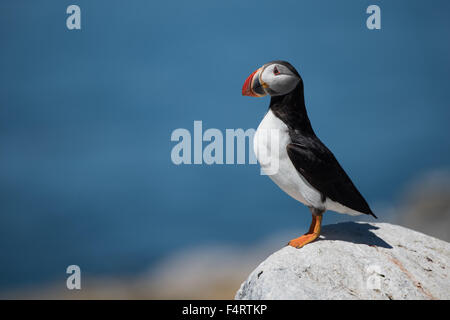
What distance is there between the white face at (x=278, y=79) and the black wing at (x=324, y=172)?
51 centimetres

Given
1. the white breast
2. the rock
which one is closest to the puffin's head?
the white breast

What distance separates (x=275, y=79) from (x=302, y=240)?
1.50 meters

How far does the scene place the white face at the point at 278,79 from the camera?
160 inches

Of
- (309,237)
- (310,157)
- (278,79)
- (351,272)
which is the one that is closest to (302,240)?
(309,237)

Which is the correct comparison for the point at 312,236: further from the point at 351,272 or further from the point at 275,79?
the point at 275,79

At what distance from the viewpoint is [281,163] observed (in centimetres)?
401

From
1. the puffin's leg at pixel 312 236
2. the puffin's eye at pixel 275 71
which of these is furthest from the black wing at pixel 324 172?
the puffin's eye at pixel 275 71

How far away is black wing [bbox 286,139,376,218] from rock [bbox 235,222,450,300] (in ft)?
1.29
